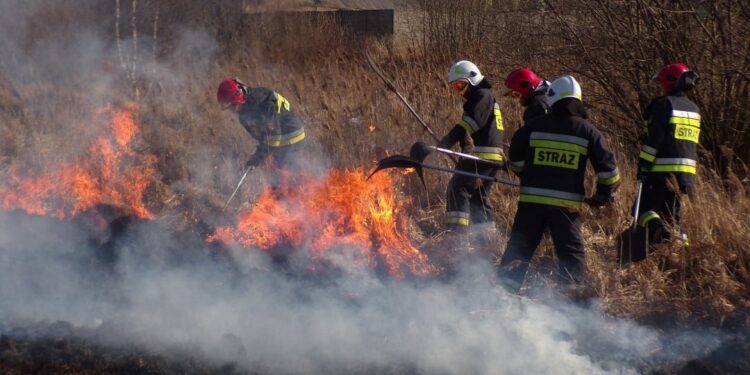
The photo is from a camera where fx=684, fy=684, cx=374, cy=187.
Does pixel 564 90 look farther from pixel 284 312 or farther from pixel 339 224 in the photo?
pixel 284 312

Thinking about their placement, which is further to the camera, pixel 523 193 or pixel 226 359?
pixel 523 193

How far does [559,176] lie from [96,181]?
5233 millimetres

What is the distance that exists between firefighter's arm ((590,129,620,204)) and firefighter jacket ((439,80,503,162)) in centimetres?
166

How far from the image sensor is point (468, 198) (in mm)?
6594

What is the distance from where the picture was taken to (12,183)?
7754 millimetres

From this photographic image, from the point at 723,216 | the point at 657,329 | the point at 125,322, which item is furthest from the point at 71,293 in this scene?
the point at 723,216

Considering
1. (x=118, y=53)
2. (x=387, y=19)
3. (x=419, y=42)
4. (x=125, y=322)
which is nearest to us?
(x=125, y=322)

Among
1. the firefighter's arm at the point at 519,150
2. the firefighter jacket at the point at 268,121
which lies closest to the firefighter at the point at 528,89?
the firefighter's arm at the point at 519,150

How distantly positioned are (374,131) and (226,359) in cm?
486

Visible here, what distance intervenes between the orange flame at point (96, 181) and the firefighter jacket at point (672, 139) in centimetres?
465

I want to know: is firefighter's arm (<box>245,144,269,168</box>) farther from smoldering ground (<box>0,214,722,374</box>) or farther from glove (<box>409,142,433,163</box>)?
glove (<box>409,142,433,163</box>)

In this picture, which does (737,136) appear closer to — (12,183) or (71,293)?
(71,293)

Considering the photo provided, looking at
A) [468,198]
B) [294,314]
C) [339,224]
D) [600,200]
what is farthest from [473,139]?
[294,314]

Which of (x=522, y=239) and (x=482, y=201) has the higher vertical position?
(x=522, y=239)
